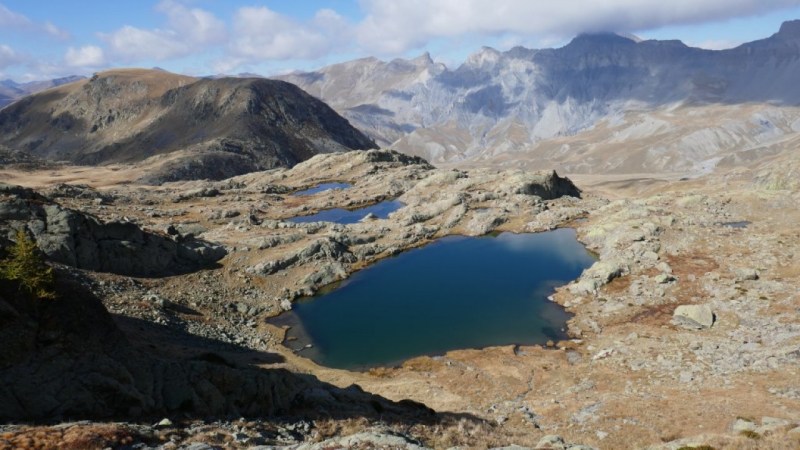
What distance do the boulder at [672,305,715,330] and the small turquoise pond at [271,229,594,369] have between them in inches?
445

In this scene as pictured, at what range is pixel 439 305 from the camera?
196 feet

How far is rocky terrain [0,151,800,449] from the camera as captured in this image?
24047 mm

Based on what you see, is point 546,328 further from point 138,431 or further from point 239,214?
point 239,214

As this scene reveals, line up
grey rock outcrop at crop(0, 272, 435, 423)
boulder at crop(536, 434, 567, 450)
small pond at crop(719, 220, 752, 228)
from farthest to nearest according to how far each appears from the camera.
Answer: small pond at crop(719, 220, 752, 228) → boulder at crop(536, 434, 567, 450) → grey rock outcrop at crop(0, 272, 435, 423)

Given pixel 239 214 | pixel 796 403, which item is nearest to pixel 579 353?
pixel 796 403

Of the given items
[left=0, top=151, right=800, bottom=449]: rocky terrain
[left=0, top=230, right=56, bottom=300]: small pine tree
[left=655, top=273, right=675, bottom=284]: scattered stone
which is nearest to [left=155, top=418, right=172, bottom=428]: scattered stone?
[left=0, top=151, right=800, bottom=449]: rocky terrain

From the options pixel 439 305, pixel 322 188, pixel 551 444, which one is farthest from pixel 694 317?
pixel 322 188

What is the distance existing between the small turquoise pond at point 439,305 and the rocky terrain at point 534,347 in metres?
2.73

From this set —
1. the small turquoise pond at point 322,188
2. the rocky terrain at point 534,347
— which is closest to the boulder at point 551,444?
the rocky terrain at point 534,347

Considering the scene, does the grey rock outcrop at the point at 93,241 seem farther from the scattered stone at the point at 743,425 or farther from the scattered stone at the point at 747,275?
the scattered stone at the point at 747,275

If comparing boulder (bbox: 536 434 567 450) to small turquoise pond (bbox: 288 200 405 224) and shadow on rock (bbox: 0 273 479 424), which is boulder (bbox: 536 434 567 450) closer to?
shadow on rock (bbox: 0 273 479 424)

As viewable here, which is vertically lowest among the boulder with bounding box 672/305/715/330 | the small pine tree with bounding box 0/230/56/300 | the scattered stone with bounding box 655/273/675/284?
the boulder with bounding box 672/305/715/330

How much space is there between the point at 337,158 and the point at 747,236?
127056 millimetres

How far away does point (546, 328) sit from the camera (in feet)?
170
